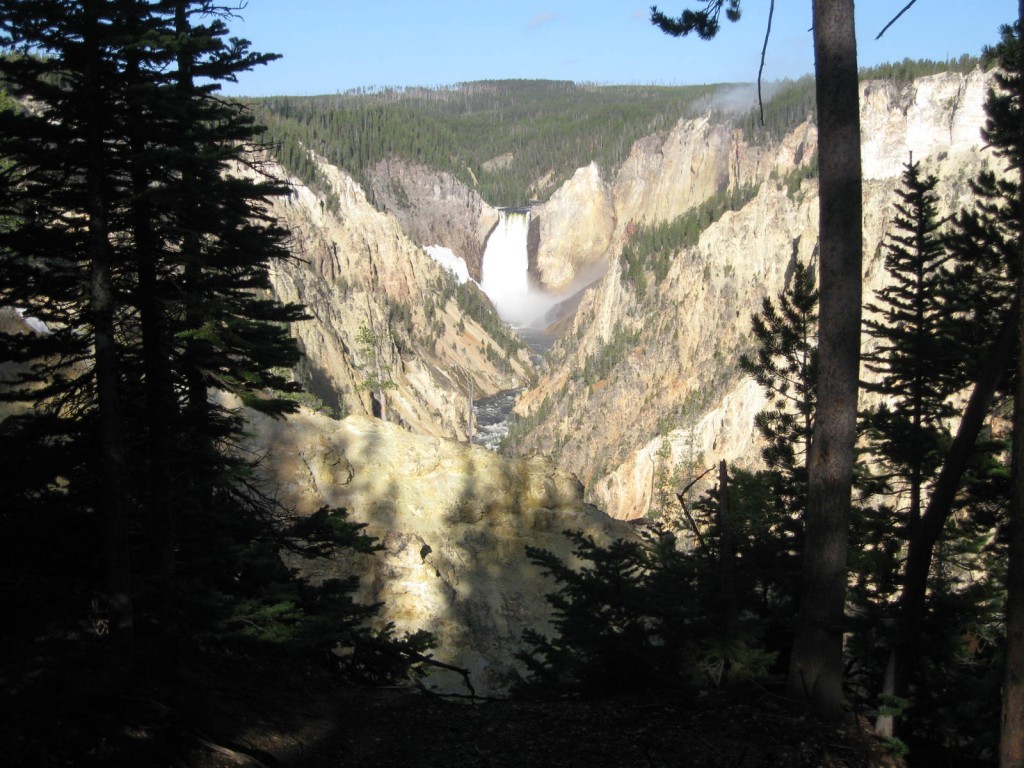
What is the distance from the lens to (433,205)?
503 feet

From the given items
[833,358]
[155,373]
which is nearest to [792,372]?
[833,358]

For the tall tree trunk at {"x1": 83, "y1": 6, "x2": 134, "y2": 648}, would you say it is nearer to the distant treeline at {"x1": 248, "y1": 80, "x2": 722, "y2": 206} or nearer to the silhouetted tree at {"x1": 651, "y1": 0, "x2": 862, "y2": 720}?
the silhouetted tree at {"x1": 651, "y1": 0, "x2": 862, "y2": 720}

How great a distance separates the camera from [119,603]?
22.0ft

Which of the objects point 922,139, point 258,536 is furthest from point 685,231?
point 258,536

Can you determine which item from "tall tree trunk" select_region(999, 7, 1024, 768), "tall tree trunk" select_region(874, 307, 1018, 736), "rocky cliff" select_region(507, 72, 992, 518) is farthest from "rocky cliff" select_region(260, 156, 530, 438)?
"tall tree trunk" select_region(999, 7, 1024, 768)

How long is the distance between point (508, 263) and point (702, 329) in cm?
7746

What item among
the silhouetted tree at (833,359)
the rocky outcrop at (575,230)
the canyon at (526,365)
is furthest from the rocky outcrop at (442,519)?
the rocky outcrop at (575,230)

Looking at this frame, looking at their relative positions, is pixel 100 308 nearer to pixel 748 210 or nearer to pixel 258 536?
pixel 258 536

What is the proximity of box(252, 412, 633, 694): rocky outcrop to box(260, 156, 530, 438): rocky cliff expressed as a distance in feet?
116

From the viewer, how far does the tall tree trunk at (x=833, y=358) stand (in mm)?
6012

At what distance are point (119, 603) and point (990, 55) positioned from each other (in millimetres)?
12298

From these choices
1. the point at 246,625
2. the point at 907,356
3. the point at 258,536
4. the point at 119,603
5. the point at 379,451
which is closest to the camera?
the point at 119,603

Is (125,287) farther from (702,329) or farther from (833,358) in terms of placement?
(702,329)

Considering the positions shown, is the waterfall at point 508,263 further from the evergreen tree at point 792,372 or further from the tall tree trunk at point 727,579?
the tall tree trunk at point 727,579
